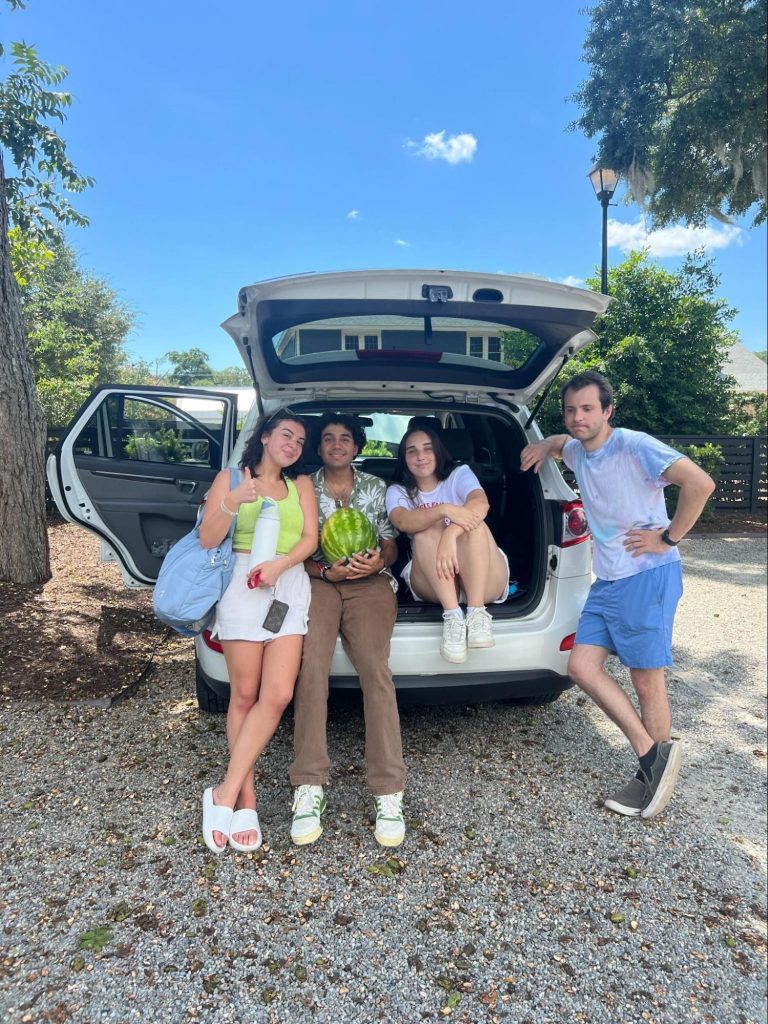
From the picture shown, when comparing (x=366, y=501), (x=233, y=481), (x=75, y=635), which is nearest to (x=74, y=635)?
(x=75, y=635)

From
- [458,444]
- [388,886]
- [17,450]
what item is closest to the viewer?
[388,886]

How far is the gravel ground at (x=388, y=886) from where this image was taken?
1.73 meters

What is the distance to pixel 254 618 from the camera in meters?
2.46

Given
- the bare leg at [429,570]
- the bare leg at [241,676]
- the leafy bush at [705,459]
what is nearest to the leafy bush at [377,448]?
the bare leg at [429,570]

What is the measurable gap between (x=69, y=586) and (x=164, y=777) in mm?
2961

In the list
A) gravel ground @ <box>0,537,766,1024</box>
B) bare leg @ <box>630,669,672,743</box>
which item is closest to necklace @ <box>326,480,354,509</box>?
gravel ground @ <box>0,537,766,1024</box>

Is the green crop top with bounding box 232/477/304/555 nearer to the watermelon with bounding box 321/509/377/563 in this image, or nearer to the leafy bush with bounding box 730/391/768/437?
the watermelon with bounding box 321/509/377/563

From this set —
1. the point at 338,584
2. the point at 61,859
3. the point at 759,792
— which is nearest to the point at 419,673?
the point at 338,584

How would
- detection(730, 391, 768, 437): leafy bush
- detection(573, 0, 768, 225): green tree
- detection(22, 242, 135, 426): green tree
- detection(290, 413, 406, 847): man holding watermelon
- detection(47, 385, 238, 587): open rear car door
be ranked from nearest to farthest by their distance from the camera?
detection(290, 413, 406, 847): man holding watermelon < detection(47, 385, 238, 587): open rear car door < detection(573, 0, 768, 225): green tree < detection(730, 391, 768, 437): leafy bush < detection(22, 242, 135, 426): green tree

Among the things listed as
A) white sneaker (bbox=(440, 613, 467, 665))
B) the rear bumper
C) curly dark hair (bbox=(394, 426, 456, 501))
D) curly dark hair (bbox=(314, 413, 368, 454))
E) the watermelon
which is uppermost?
curly dark hair (bbox=(314, 413, 368, 454))

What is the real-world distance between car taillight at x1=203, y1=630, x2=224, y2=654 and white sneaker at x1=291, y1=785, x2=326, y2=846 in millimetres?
618

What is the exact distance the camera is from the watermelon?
2.76 m

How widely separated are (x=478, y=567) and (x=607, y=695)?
2.44 ft

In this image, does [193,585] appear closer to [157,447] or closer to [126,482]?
[126,482]
